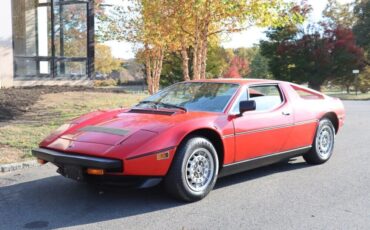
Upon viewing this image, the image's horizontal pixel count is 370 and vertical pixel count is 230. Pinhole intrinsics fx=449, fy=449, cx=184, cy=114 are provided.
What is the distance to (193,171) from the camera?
16.2ft

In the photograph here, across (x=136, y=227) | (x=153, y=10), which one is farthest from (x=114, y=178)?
(x=153, y=10)

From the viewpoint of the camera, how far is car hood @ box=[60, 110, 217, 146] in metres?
4.74

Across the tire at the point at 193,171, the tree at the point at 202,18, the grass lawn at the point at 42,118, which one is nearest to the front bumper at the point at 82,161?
the tire at the point at 193,171

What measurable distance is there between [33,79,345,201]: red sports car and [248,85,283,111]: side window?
0.01 m

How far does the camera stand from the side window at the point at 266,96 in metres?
6.00

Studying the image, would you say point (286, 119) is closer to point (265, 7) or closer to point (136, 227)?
point (136, 227)

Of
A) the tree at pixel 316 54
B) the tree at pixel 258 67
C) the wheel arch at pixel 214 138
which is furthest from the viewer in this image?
the tree at pixel 258 67

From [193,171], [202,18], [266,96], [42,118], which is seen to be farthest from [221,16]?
[193,171]

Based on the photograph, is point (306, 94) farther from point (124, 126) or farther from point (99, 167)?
point (99, 167)

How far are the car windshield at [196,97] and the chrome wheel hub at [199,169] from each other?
70 centimetres

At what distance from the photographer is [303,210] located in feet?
15.4

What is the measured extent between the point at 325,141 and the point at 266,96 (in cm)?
158

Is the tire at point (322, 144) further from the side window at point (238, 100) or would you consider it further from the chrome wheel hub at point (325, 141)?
the side window at point (238, 100)

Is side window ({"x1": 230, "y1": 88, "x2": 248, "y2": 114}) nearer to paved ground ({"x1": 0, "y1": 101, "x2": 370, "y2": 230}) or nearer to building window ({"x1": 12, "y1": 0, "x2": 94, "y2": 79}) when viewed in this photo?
paved ground ({"x1": 0, "y1": 101, "x2": 370, "y2": 230})
